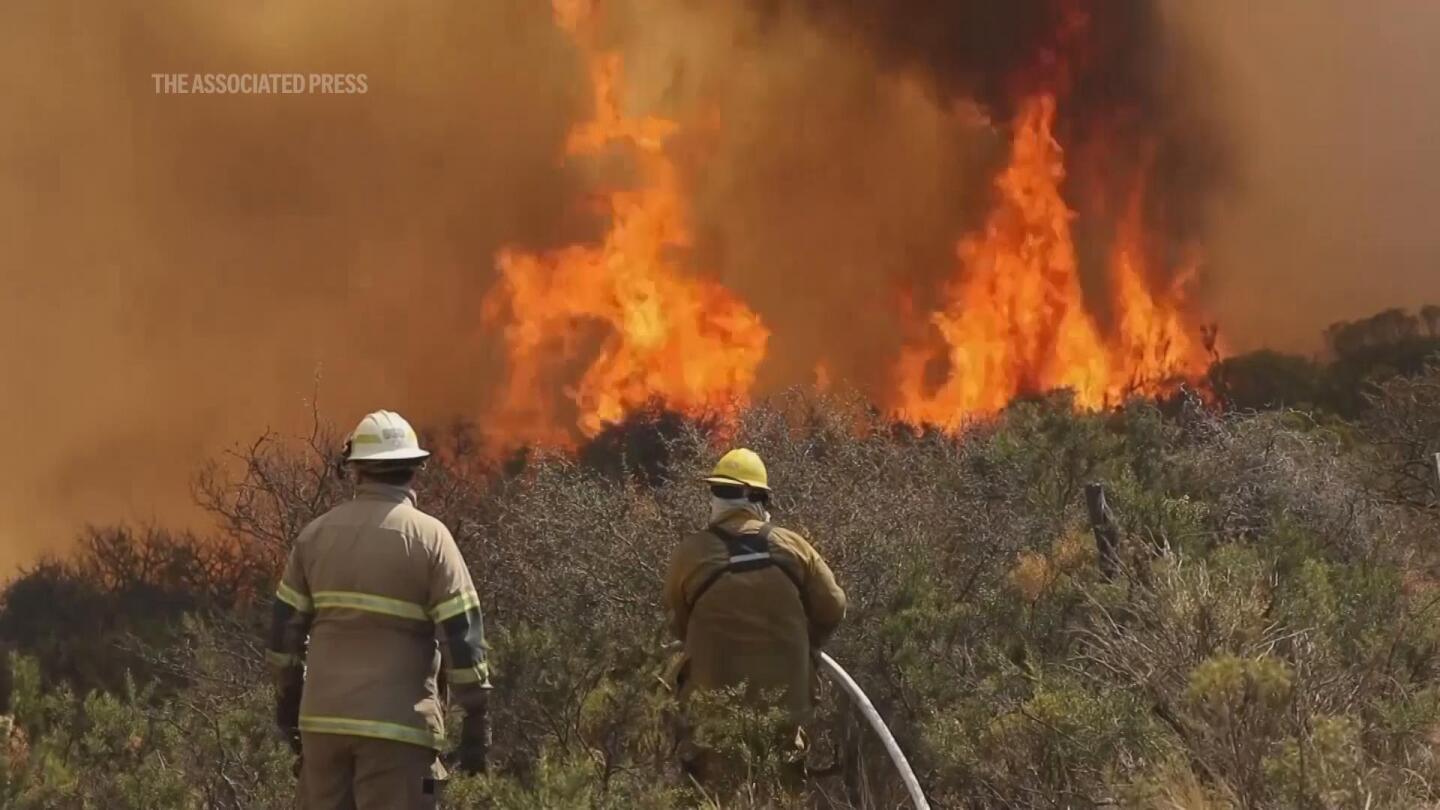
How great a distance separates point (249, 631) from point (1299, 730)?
22.7 ft

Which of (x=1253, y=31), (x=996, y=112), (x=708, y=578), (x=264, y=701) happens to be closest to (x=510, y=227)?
(x=996, y=112)

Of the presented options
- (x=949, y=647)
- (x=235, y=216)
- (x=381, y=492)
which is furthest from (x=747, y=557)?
(x=235, y=216)

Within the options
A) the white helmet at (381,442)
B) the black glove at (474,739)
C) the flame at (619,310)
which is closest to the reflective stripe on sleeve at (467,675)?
the black glove at (474,739)

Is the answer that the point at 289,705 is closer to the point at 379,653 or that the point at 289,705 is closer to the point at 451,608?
the point at 379,653

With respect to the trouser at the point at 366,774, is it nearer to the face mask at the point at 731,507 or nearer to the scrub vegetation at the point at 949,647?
the scrub vegetation at the point at 949,647

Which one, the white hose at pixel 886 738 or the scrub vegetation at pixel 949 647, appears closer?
the white hose at pixel 886 738

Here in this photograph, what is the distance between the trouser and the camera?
408cm

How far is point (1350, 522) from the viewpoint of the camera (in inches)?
420

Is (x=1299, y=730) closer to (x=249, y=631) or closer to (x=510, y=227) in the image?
(x=249, y=631)

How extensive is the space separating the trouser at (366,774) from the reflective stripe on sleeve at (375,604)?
0.39 m

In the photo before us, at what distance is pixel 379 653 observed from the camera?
4.10m

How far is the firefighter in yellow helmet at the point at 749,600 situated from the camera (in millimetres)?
4902

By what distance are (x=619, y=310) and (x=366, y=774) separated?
23182mm

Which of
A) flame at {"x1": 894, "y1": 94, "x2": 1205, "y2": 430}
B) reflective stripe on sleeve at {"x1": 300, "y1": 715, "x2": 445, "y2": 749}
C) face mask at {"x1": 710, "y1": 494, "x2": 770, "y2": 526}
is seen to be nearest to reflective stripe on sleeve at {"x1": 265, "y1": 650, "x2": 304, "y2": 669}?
reflective stripe on sleeve at {"x1": 300, "y1": 715, "x2": 445, "y2": 749}
